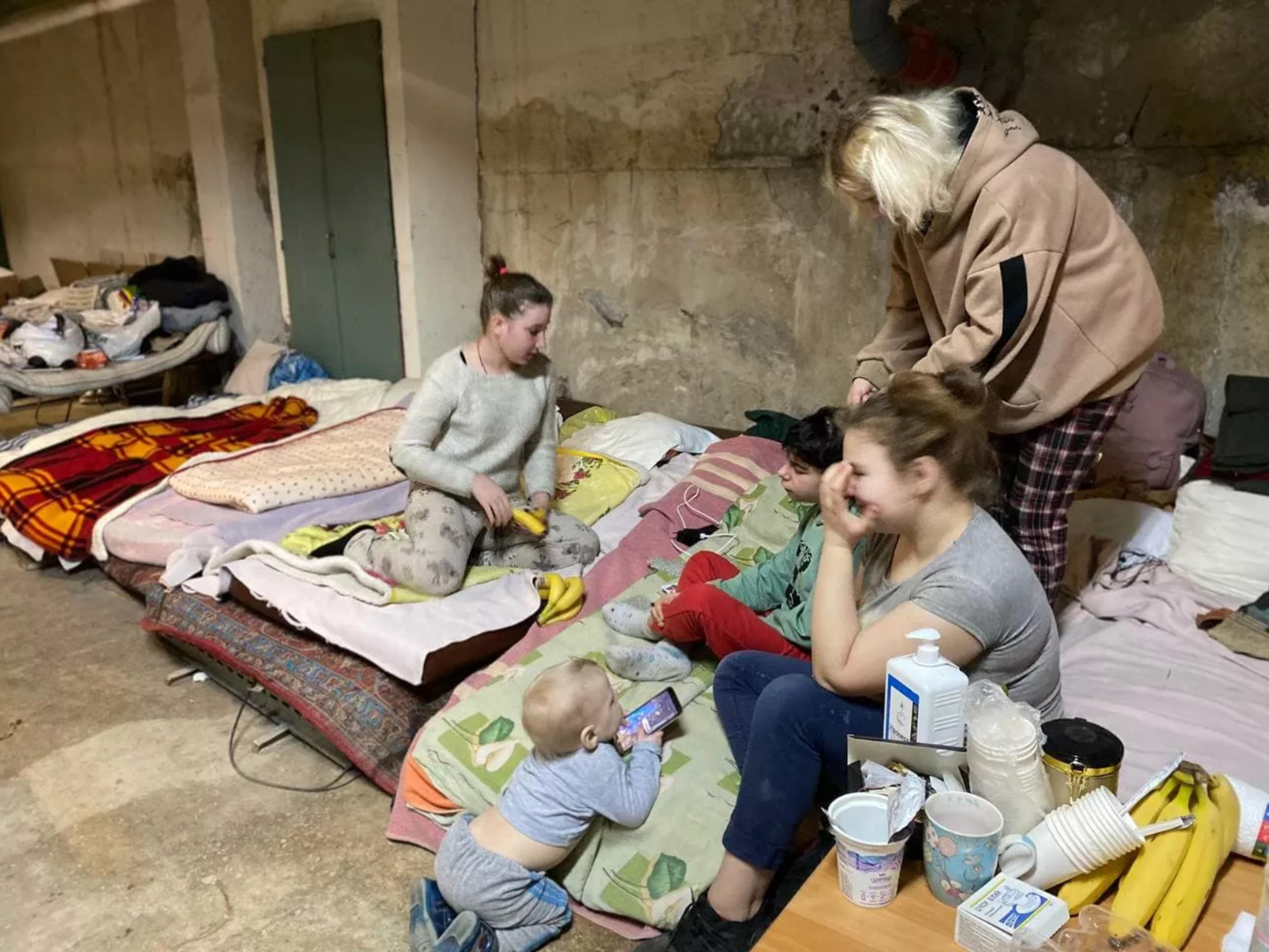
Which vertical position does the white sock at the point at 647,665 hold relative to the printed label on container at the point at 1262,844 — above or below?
below

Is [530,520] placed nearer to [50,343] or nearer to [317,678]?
[317,678]

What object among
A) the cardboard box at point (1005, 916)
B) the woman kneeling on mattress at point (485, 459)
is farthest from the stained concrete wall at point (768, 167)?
the cardboard box at point (1005, 916)

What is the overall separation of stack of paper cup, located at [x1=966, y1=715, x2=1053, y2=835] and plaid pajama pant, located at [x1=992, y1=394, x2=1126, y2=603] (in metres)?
0.93

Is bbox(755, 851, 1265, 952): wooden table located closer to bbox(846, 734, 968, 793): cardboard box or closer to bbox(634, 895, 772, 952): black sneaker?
bbox(846, 734, 968, 793): cardboard box

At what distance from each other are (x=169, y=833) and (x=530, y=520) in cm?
119

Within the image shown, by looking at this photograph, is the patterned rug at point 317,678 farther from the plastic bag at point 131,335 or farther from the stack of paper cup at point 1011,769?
the plastic bag at point 131,335

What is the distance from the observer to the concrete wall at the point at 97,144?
246 inches

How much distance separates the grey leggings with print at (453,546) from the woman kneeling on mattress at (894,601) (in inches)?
50.5

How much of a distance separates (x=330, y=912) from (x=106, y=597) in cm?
199

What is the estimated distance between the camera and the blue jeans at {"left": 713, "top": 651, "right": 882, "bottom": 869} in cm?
149

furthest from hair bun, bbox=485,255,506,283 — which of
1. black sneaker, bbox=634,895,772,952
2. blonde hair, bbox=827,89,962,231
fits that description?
black sneaker, bbox=634,895,772,952

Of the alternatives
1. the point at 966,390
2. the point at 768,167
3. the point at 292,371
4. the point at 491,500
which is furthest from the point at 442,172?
the point at 966,390

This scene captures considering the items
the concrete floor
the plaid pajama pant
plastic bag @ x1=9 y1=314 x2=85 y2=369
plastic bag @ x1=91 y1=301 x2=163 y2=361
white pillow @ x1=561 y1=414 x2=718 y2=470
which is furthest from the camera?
plastic bag @ x1=91 y1=301 x2=163 y2=361

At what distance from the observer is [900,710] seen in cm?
124
